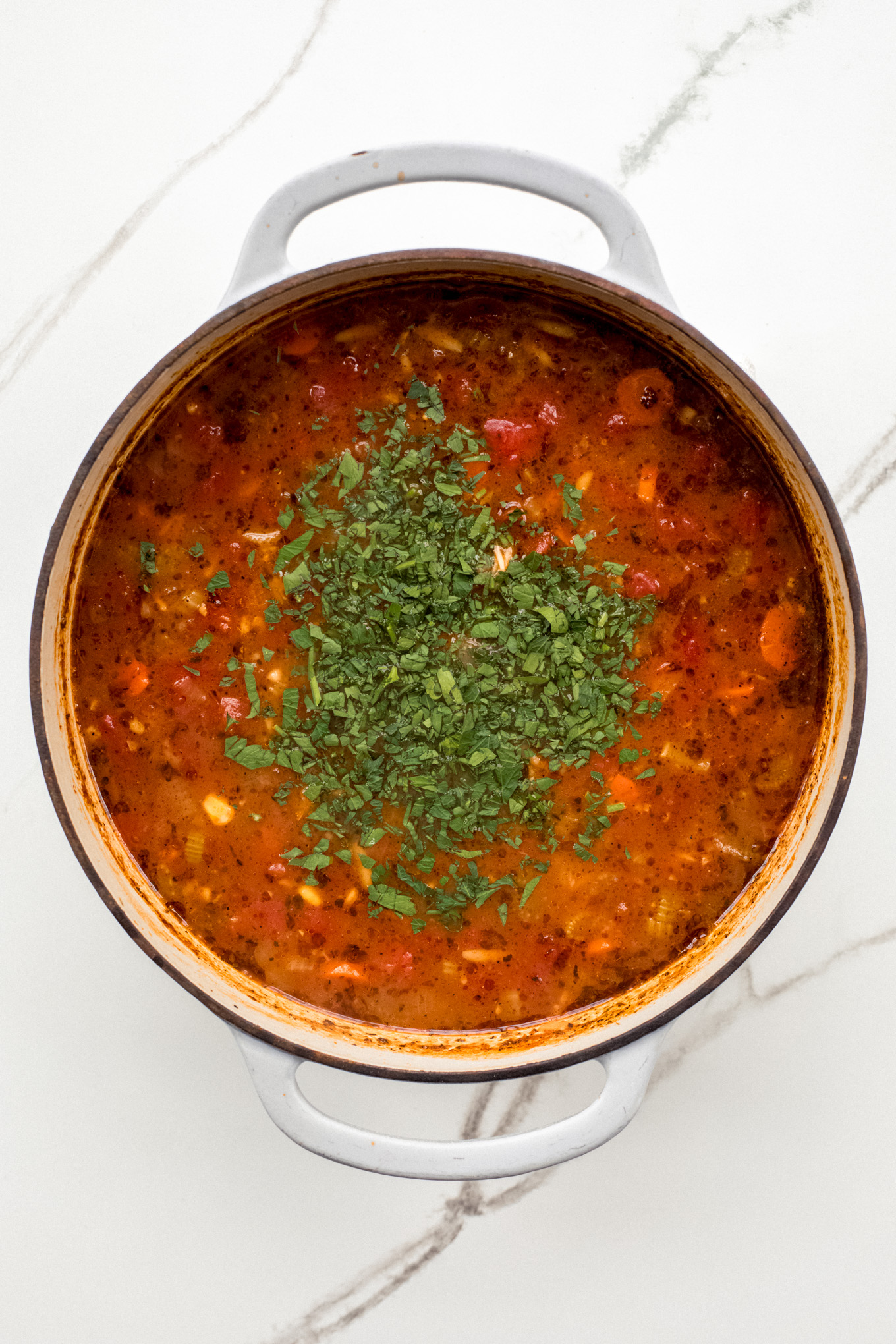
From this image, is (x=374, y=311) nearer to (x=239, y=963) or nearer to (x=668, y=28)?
(x=668, y=28)

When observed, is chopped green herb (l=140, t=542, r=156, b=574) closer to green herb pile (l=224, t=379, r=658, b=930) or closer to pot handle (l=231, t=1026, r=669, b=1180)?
green herb pile (l=224, t=379, r=658, b=930)

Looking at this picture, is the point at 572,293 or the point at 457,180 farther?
the point at 572,293

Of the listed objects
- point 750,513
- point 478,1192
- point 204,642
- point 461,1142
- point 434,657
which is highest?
point 750,513

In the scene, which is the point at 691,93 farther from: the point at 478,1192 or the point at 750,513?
the point at 478,1192

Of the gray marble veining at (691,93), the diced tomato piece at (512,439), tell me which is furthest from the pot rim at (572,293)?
the gray marble veining at (691,93)

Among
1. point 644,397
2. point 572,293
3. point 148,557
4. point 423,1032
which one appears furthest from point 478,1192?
point 572,293

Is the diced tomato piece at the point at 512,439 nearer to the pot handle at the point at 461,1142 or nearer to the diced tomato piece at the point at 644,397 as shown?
the diced tomato piece at the point at 644,397

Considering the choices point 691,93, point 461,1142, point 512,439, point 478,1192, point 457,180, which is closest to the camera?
point 457,180
